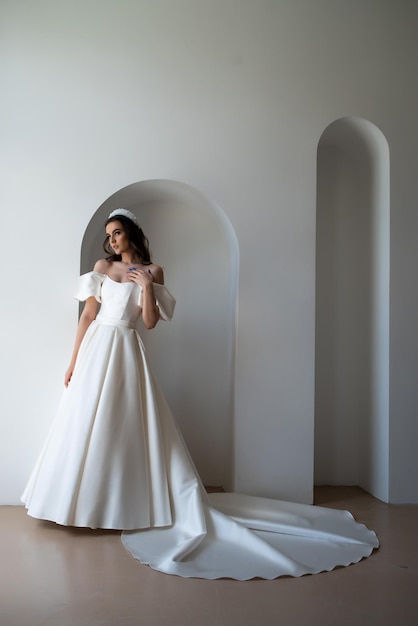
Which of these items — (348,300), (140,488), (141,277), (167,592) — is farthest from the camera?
(348,300)

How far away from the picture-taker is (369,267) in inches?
176

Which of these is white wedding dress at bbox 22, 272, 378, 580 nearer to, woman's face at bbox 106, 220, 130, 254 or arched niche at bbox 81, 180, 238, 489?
woman's face at bbox 106, 220, 130, 254

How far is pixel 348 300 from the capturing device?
15.2 ft

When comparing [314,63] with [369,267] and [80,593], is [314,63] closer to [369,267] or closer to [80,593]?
[369,267]

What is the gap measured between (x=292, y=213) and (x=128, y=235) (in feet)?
4.08

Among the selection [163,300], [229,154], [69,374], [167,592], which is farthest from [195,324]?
[167,592]

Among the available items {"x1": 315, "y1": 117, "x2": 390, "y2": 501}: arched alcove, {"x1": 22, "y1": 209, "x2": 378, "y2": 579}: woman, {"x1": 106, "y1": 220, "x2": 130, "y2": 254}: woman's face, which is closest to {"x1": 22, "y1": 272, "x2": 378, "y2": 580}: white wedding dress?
{"x1": 22, "y1": 209, "x2": 378, "y2": 579}: woman

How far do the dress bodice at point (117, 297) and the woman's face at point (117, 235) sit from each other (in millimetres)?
221

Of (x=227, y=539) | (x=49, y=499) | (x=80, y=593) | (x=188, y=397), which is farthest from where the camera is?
(x=188, y=397)

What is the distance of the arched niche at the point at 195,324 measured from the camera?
440cm

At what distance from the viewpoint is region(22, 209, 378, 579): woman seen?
2.80 m

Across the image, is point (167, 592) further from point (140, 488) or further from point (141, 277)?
point (141, 277)

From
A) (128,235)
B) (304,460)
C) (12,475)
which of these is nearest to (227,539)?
(304,460)

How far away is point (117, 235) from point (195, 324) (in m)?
1.14
